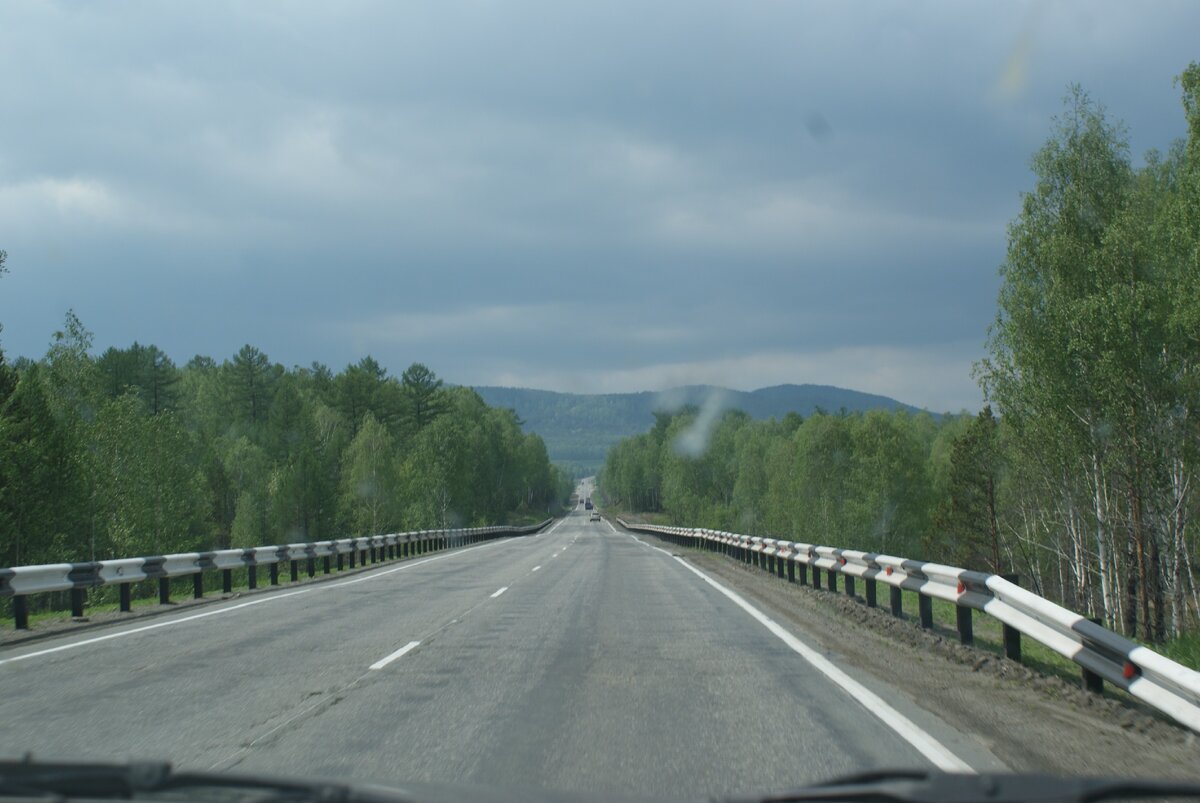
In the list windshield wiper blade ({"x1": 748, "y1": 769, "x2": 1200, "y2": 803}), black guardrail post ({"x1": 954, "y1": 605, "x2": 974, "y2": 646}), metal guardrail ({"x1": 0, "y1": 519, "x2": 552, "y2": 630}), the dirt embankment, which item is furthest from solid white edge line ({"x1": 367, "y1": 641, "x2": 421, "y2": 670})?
windshield wiper blade ({"x1": 748, "y1": 769, "x2": 1200, "y2": 803})

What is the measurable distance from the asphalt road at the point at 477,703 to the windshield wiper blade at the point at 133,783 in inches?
91.6

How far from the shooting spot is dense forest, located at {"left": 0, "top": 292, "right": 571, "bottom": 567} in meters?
46.0

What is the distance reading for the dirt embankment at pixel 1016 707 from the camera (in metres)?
6.25

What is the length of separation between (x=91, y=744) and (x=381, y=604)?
1068cm

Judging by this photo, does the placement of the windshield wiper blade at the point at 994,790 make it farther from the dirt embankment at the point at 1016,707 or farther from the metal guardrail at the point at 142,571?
the metal guardrail at the point at 142,571

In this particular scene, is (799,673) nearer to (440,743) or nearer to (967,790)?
(440,743)

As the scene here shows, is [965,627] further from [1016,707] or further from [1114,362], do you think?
[1114,362]

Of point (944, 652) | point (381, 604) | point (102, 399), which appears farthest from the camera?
point (102, 399)

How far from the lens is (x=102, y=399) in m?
53.7

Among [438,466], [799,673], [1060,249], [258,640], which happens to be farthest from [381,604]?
[438,466]

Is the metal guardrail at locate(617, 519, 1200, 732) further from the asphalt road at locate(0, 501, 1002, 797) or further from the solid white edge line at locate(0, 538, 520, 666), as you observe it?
the solid white edge line at locate(0, 538, 520, 666)

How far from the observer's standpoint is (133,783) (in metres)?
Result: 3.09

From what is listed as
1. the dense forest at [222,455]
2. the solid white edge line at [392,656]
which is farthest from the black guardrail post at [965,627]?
the dense forest at [222,455]

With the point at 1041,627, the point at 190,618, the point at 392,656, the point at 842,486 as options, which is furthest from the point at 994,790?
the point at 842,486
